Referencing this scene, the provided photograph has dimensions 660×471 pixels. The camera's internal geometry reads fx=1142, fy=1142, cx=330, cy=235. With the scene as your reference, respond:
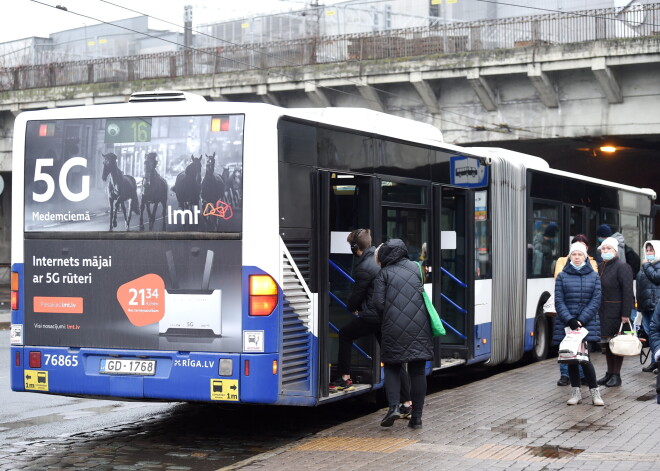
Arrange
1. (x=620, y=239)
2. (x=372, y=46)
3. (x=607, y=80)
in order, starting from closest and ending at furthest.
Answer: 1. (x=620, y=239)
2. (x=607, y=80)
3. (x=372, y=46)

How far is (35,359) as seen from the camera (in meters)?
9.46

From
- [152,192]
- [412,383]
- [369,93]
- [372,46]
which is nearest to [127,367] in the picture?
[152,192]

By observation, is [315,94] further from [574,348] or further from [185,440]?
[185,440]

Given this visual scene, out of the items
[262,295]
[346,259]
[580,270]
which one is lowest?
[262,295]

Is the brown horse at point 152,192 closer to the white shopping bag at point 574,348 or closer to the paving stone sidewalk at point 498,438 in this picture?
the paving stone sidewalk at point 498,438

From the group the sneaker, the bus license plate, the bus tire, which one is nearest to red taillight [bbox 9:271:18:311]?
the bus license plate

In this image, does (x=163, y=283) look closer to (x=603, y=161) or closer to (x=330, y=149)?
(x=330, y=149)

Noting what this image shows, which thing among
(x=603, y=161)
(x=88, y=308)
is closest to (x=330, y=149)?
(x=88, y=308)

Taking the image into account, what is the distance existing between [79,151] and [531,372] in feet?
23.3

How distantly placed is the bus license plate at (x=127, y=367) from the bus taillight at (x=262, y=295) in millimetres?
966

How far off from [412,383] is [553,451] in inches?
62.4

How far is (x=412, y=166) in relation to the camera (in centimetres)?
1173

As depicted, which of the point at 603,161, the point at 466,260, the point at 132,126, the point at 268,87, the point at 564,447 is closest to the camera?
the point at 564,447

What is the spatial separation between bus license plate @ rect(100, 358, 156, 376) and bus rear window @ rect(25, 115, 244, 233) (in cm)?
106
